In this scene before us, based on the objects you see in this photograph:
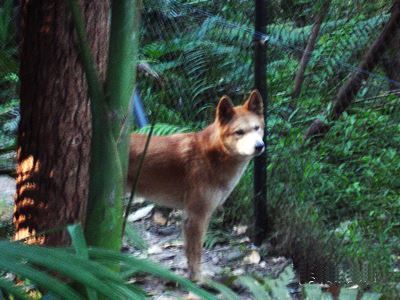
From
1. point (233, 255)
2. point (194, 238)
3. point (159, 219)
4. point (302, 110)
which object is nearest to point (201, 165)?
point (194, 238)

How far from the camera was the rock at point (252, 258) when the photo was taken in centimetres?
525

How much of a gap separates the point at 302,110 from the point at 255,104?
1.34 meters

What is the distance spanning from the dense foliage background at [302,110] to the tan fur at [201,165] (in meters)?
0.40

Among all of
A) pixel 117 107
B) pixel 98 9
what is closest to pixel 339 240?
pixel 98 9

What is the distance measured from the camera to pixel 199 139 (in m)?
5.19

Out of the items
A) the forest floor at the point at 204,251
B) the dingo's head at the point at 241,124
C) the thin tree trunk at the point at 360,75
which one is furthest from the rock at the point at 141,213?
the thin tree trunk at the point at 360,75

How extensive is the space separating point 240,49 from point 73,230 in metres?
4.55

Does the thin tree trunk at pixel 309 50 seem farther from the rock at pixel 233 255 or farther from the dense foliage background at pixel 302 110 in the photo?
the rock at pixel 233 255

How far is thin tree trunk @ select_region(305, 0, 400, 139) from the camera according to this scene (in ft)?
18.5

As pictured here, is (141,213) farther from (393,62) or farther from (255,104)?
(393,62)

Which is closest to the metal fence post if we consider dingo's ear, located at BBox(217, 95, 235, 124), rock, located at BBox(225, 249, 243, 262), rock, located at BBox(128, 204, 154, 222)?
rock, located at BBox(225, 249, 243, 262)

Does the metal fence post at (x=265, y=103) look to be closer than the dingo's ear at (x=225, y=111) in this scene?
A: No

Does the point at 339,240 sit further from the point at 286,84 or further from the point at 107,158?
the point at 107,158

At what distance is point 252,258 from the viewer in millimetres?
5266
